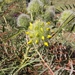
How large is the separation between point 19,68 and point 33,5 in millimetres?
223

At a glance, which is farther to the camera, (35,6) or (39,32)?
(35,6)

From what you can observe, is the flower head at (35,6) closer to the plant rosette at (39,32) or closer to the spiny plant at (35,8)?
the spiny plant at (35,8)

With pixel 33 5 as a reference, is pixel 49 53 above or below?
below

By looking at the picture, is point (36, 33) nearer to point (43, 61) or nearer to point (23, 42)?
point (43, 61)

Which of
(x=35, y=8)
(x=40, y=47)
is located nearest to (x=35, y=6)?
→ (x=35, y=8)

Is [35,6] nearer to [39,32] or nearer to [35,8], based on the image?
[35,8]

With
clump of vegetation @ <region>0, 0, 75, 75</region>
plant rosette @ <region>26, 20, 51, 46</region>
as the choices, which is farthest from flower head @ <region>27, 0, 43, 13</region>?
plant rosette @ <region>26, 20, 51, 46</region>

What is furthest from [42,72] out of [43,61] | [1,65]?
[1,65]

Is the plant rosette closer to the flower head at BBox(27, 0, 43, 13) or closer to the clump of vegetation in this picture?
the clump of vegetation

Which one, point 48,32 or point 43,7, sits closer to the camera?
point 48,32

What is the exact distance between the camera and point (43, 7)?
862 mm

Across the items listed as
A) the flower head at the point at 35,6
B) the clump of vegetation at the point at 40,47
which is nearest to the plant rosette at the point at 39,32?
the clump of vegetation at the point at 40,47

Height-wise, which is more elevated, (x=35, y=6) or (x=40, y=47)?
(x=35, y=6)

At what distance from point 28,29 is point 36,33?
2.0 inches
